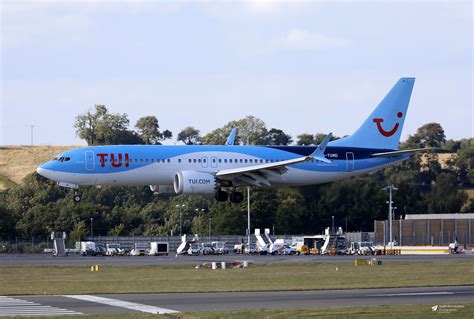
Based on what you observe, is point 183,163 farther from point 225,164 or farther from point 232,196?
point 232,196

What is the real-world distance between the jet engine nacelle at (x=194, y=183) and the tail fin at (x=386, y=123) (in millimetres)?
10017

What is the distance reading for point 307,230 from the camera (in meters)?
115

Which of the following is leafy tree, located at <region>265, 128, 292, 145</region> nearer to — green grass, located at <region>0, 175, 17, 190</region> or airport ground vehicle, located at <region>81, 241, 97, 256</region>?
green grass, located at <region>0, 175, 17, 190</region>

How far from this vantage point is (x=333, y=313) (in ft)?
108

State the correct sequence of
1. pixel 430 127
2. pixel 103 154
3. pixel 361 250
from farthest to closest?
pixel 430 127 < pixel 361 250 < pixel 103 154

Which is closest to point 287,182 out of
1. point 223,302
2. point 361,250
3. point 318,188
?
point 361,250

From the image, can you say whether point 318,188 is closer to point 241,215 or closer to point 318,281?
point 241,215

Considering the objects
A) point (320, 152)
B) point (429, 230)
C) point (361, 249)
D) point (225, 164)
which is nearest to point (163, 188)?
point (225, 164)

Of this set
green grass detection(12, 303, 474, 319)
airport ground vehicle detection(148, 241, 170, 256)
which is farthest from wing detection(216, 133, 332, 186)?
green grass detection(12, 303, 474, 319)

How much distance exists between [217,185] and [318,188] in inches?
982

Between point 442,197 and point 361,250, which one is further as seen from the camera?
point 442,197

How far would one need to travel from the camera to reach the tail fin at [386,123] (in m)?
75.8

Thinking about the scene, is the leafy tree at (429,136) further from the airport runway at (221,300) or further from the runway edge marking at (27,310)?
the runway edge marking at (27,310)

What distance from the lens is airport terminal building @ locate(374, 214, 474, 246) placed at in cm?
9919
